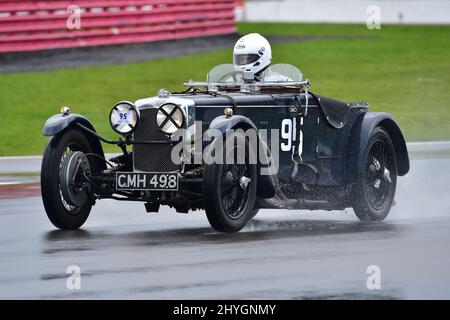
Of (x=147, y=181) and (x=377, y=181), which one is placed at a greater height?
(x=147, y=181)

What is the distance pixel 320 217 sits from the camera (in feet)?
44.3

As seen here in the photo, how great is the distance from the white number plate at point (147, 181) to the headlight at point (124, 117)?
1.38ft

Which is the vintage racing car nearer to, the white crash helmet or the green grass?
the white crash helmet

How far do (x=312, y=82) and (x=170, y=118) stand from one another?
15.2 metres

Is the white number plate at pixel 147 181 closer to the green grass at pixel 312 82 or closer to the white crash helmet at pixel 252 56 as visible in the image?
the white crash helmet at pixel 252 56

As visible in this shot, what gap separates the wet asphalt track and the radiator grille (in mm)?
550

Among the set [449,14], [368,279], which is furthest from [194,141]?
[449,14]

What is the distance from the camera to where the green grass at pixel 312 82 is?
22.1m

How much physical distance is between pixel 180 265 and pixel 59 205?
227 cm

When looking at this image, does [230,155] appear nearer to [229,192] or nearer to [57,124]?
[229,192]

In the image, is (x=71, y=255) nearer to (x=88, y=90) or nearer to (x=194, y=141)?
(x=194, y=141)

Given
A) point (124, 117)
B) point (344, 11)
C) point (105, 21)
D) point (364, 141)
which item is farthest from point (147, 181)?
point (344, 11)

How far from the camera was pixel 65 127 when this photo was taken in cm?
1215

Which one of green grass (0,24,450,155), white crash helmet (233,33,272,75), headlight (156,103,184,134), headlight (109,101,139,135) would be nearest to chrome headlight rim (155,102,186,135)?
headlight (156,103,184,134)
